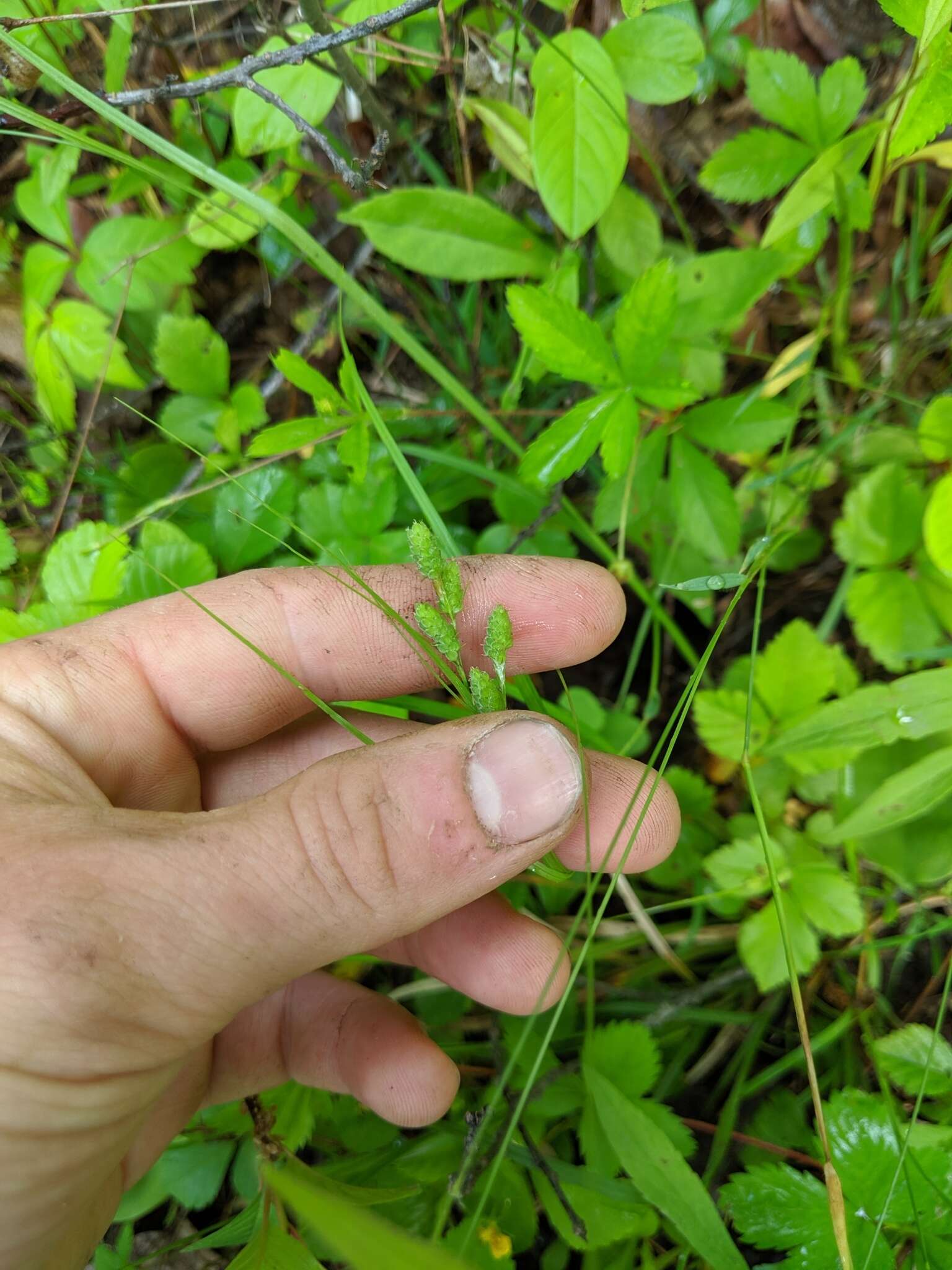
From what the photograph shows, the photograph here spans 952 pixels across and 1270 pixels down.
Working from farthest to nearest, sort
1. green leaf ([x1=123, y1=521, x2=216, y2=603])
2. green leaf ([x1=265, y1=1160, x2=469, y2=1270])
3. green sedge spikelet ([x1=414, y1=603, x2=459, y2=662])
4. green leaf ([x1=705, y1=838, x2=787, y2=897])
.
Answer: green leaf ([x1=123, y1=521, x2=216, y2=603]) < green leaf ([x1=705, y1=838, x2=787, y2=897]) < green sedge spikelet ([x1=414, y1=603, x2=459, y2=662]) < green leaf ([x1=265, y1=1160, x2=469, y2=1270])

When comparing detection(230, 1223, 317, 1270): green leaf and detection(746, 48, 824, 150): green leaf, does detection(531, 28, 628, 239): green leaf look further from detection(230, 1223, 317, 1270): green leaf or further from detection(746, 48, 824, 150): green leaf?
detection(230, 1223, 317, 1270): green leaf

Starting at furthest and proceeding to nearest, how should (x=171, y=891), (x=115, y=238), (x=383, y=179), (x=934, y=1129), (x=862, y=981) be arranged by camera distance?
(x=383, y=179) < (x=115, y=238) < (x=862, y=981) < (x=934, y=1129) < (x=171, y=891)

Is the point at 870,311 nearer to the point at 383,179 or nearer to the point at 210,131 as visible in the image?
the point at 383,179

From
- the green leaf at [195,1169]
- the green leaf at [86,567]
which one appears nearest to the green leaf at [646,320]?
the green leaf at [86,567]

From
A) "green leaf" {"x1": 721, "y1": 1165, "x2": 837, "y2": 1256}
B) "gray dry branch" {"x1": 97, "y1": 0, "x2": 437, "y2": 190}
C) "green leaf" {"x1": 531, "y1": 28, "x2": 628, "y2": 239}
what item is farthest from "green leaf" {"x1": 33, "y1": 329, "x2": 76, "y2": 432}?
"green leaf" {"x1": 721, "y1": 1165, "x2": 837, "y2": 1256}

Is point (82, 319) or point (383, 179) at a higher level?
point (383, 179)

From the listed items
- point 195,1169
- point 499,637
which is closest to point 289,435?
point 499,637

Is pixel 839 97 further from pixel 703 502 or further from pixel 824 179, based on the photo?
pixel 703 502

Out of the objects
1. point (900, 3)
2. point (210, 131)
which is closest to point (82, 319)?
point (210, 131)
